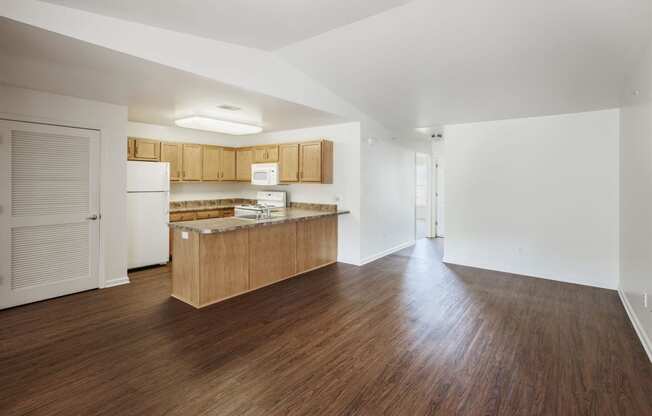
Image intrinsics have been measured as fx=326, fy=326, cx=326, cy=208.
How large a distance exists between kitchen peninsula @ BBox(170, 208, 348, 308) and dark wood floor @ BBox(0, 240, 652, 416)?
0.87ft

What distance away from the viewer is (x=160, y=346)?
279cm

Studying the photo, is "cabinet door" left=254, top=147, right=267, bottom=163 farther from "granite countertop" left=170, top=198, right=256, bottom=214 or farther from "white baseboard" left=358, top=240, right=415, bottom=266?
"white baseboard" left=358, top=240, right=415, bottom=266

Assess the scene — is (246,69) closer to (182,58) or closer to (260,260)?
(182,58)

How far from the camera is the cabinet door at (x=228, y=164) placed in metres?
6.75

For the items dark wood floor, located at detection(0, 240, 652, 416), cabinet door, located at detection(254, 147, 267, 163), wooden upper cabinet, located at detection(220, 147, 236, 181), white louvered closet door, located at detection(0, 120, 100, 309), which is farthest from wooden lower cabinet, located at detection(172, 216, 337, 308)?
wooden upper cabinet, located at detection(220, 147, 236, 181)

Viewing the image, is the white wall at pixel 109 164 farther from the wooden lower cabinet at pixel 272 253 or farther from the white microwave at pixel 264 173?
the white microwave at pixel 264 173

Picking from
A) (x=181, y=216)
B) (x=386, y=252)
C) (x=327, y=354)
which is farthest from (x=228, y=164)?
(x=327, y=354)

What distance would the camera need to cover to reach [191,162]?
6.28 meters

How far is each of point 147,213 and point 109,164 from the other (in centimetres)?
115

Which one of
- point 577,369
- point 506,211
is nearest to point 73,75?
point 577,369

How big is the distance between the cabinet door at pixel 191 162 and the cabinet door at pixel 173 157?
0.09 meters

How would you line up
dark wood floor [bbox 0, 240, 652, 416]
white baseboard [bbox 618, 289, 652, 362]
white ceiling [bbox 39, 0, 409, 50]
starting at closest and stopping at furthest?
dark wood floor [bbox 0, 240, 652, 416] < white ceiling [bbox 39, 0, 409, 50] < white baseboard [bbox 618, 289, 652, 362]

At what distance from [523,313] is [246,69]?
160 inches

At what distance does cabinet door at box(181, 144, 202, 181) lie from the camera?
6.16m
